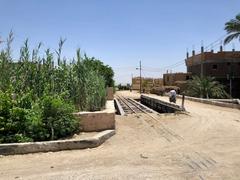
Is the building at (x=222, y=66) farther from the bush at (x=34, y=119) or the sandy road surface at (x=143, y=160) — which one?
the bush at (x=34, y=119)

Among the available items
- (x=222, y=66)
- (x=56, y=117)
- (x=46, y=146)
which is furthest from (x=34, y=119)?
(x=222, y=66)

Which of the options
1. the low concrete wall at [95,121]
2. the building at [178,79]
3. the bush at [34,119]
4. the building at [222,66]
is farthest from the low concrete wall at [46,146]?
the building at [178,79]

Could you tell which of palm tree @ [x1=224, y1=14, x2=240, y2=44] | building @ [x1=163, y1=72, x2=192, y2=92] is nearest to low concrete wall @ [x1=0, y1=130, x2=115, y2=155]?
palm tree @ [x1=224, y1=14, x2=240, y2=44]

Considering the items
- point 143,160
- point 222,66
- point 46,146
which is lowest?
point 143,160

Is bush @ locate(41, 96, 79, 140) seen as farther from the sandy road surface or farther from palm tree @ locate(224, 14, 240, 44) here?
palm tree @ locate(224, 14, 240, 44)

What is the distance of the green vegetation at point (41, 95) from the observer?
35.5ft

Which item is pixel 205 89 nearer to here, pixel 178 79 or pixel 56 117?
pixel 178 79

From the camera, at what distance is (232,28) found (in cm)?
4372

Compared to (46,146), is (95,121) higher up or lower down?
higher up

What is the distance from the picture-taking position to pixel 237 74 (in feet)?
204

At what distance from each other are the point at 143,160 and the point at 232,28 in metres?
37.3

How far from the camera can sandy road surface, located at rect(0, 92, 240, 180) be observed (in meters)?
7.66

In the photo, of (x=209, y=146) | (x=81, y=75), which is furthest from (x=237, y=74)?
(x=209, y=146)

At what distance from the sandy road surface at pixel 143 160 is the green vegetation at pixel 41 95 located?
4.19 feet
